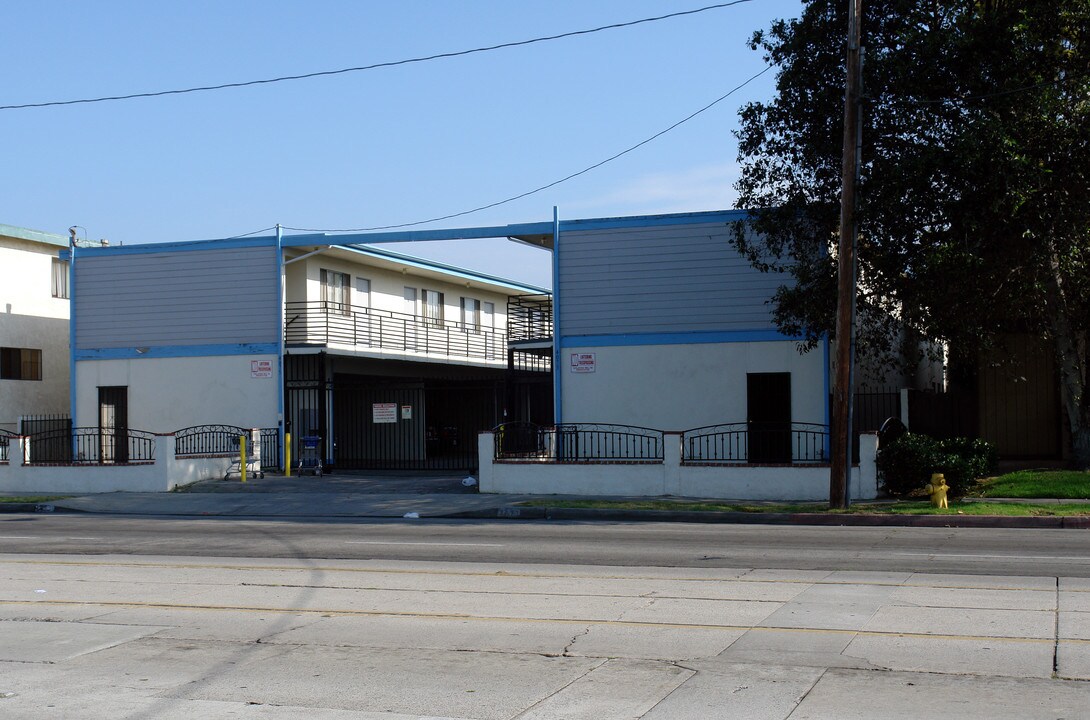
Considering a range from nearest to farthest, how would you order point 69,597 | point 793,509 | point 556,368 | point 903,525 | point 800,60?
point 69,597 < point 903,525 < point 793,509 < point 800,60 < point 556,368

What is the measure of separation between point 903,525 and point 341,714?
45.4 feet

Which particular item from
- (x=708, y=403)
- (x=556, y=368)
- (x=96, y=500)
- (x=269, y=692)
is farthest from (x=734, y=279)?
(x=269, y=692)

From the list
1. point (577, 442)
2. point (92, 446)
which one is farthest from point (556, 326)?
point (92, 446)

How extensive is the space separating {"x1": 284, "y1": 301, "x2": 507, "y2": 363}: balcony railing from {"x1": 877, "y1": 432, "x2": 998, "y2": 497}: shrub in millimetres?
15807

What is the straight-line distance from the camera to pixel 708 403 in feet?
86.2

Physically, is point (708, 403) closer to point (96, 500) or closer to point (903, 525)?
point (903, 525)

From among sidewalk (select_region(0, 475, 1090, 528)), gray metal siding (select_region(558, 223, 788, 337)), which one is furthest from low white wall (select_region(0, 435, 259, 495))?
gray metal siding (select_region(558, 223, 788, 337))

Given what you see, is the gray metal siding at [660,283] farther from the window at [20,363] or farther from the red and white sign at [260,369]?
the window at [20,363]

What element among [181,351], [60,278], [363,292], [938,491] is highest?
[60,278]

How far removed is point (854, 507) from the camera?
787 inches

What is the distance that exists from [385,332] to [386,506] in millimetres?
15159

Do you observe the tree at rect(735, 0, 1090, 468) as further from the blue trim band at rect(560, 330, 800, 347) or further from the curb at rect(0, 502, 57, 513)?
the curb at rect(0, 502, 57, 513)

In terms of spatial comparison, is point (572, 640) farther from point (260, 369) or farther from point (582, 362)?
point (260, 369)

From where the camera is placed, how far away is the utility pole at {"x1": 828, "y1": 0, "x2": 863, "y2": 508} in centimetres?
1952
